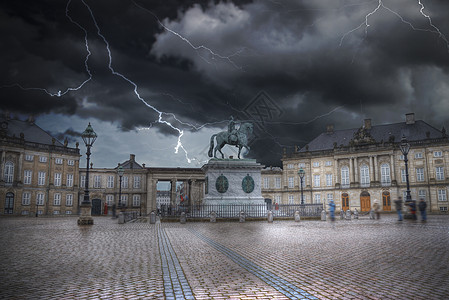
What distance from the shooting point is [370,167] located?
58.1 metres

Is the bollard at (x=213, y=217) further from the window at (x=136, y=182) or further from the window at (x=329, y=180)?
the window at (x=136, y=182)

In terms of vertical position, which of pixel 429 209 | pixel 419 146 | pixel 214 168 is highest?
pixel 419 146

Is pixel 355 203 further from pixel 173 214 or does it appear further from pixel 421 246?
pixel 421 246

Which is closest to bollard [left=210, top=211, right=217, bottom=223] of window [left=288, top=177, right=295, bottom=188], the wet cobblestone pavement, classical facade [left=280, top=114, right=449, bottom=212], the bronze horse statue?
the bronze horse statue

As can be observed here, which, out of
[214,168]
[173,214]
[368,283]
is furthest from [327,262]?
[173,214]

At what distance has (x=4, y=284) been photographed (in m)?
5.57

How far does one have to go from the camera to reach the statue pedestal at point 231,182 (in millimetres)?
25719

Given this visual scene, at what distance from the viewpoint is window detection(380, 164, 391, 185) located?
187 ft

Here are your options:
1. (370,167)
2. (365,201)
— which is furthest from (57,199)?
(370,167)

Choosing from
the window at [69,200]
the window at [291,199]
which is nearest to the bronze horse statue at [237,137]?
the window at [69,200]

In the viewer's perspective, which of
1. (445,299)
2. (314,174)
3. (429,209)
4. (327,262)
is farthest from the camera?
(314,174)

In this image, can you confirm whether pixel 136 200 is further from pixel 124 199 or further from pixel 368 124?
pixel 368 124

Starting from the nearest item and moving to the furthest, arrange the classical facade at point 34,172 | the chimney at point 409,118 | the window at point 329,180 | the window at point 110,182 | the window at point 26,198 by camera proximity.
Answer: the classical facade at point 34,172 < the window at point 26,198 < the chimney at point 409,118 < the window at point 329,180 < the window at point 110,182

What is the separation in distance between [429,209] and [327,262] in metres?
53.8
